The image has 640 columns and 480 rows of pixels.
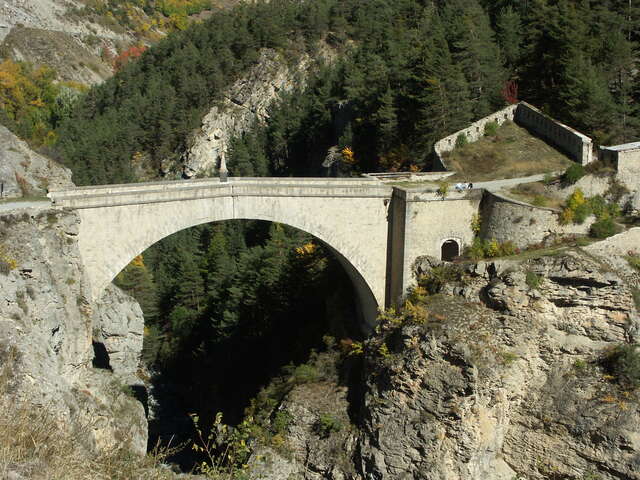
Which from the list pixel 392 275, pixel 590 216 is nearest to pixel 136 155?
pixel 392 275

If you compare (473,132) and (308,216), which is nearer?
(308,216)

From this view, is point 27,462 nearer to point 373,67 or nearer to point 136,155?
point 373,67

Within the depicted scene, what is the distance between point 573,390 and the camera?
2595 cm

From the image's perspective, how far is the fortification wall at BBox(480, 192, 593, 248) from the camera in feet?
93.4

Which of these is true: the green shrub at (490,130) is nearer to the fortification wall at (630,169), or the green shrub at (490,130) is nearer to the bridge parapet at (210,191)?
the fortification wall at (630,169)

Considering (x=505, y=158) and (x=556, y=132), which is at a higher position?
(x=556, y=132)

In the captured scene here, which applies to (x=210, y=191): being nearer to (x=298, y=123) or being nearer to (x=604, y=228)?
(x=604, y=228)

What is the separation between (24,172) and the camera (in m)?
33.9

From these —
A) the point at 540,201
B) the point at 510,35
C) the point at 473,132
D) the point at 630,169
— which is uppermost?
the point at 510,35

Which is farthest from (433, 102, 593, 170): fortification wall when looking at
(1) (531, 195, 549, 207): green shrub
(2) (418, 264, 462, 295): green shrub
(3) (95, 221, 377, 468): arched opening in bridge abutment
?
(3) (95, 221, 377, 468): arched opening in bridge abutment

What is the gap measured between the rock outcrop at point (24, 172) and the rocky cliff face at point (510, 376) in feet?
60.7

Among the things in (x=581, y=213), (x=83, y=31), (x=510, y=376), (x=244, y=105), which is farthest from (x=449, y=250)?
(x=83, y=31)

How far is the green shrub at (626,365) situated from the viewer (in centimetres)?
2478

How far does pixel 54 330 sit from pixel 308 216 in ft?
36.7
